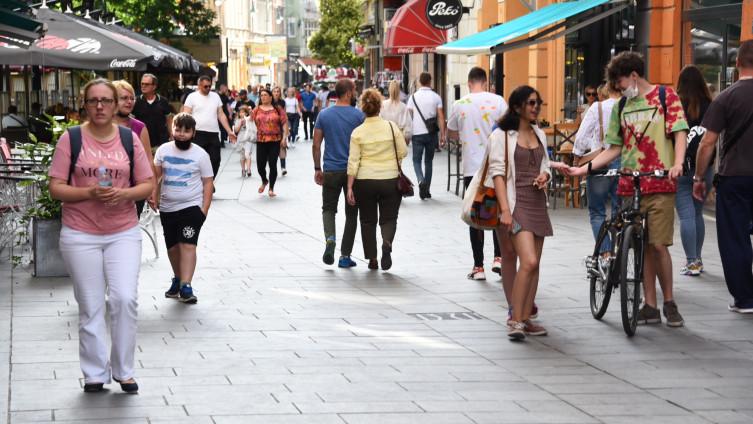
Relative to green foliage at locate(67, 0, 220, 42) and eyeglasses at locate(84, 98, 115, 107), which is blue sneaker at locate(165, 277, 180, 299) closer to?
eyeglasses at locate(84, 98, 115, 107)

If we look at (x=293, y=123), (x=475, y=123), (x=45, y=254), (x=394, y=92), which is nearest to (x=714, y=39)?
(x=394, y=92)

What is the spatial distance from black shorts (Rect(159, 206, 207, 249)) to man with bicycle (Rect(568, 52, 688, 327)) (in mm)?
3138

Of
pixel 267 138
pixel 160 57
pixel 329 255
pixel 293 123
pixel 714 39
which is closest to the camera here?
pixel 329 255

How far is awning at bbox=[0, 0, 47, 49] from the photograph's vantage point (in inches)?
511

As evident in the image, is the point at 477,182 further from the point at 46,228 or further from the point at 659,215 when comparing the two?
the point at 46,228

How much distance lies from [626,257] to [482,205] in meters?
1.03

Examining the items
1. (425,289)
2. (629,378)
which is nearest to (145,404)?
(629,378)

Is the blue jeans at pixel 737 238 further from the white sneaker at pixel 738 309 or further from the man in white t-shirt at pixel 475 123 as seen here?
the man in white t-shirt at pixel 475 123

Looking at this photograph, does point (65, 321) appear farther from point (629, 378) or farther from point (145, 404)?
point (629, 378)

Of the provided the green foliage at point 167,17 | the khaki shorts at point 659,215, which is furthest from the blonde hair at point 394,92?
the green foliage at point 167,17

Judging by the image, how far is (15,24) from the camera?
13.1 metres

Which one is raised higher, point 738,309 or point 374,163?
→ point 374,163

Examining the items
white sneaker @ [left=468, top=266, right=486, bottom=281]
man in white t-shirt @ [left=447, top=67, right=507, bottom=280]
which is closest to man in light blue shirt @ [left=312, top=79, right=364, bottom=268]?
man in white t-shirt @ [left=447, top=67, right=507, bottom=280]

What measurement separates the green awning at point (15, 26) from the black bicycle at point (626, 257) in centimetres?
659
